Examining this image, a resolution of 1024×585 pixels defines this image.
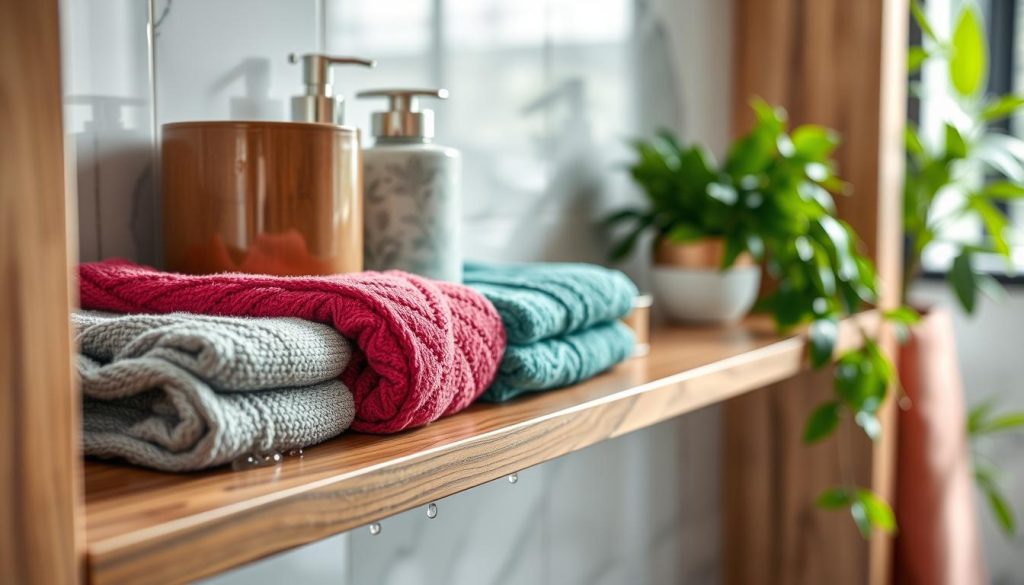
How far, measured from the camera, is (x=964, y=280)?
1263 mm

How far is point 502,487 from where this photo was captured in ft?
3.05

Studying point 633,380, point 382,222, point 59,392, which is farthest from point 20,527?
point 633,380

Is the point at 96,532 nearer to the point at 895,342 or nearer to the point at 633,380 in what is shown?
the point at 633,380

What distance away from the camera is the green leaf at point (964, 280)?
49.4 inches

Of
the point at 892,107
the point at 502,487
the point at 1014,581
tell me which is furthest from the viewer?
the point at 1014,581

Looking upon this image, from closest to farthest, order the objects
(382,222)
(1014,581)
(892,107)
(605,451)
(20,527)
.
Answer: (20,527) → (382,222) → (605,451) → (892,107) → (1014,581)

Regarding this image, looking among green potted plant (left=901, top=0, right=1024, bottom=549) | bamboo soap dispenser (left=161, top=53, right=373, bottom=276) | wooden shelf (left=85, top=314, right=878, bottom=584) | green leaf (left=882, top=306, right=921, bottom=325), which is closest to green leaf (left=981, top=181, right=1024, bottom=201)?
green potted plant (left=901, top=0, right=1024, bottom=549)

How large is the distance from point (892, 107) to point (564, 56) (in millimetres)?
495

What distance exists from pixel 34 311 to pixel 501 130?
2.04ft

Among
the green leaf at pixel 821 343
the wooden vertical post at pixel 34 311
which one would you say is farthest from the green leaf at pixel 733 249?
the wooden vertical post at pixel 34 311

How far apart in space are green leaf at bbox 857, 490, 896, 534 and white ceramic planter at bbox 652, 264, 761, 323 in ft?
0.98

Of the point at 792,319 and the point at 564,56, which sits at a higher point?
the point at 564,56

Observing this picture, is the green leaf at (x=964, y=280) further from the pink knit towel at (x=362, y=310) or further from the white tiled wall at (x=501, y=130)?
the pink knit towel at (x=362, y=310)

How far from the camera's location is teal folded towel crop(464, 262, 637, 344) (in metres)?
0.59
